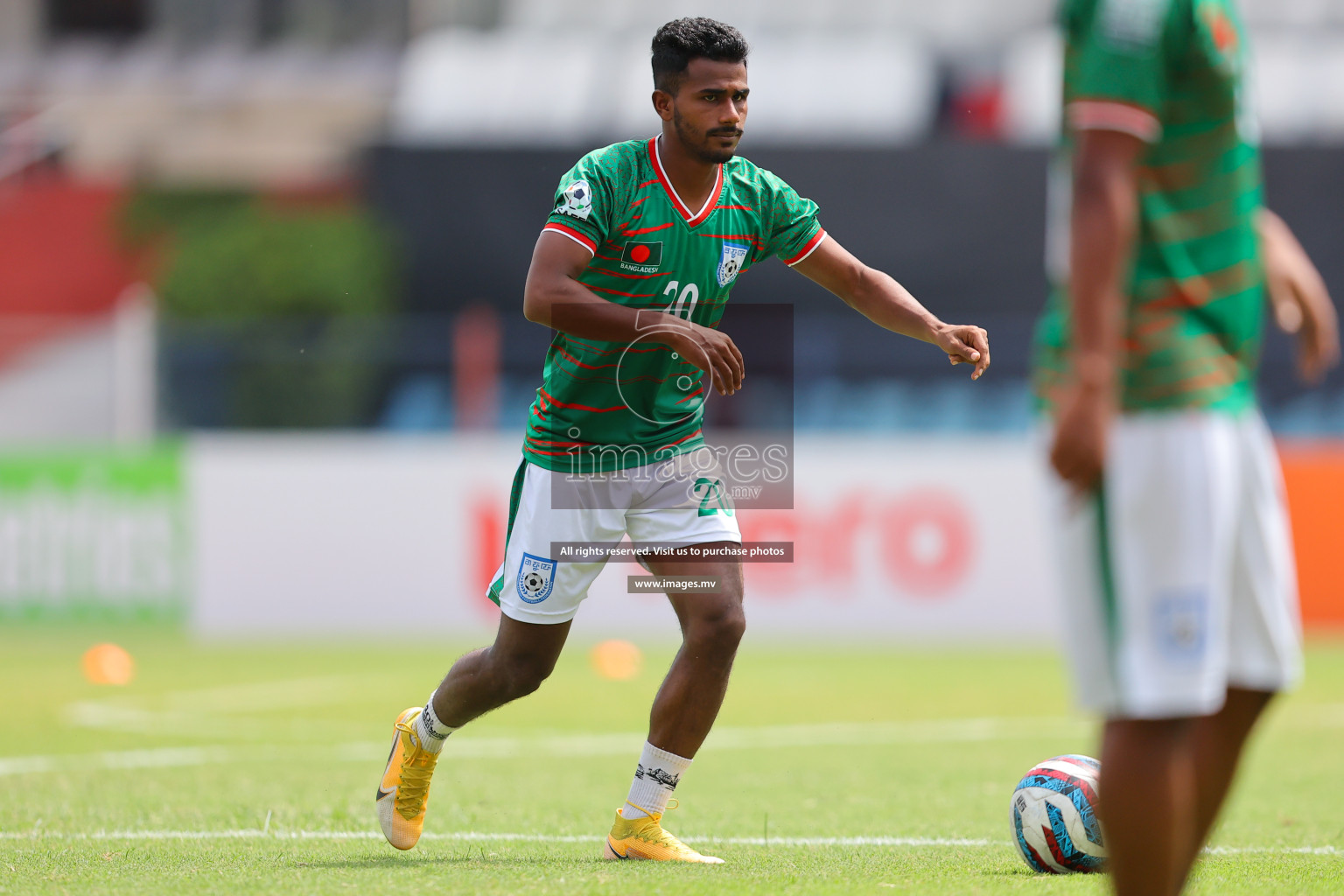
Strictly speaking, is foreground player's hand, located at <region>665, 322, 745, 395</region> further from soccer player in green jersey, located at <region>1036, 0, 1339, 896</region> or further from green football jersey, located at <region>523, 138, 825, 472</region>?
soccer player in green jersey, located at <region>1036, 0, 1339, 896</region>

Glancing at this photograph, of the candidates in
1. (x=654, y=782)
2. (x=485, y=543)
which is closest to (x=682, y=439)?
(x=654, y=782)

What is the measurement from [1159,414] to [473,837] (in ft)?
10.5

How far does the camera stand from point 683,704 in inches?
198

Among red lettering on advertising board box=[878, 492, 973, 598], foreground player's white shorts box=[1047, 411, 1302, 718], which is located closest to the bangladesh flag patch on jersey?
foreground player's white shorts box=[1047, 411, 1302, 718]

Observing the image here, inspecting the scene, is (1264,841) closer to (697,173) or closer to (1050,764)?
(1050,764)

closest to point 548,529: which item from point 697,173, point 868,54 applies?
point 697,173

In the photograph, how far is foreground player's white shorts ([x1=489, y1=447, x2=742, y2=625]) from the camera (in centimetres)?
495

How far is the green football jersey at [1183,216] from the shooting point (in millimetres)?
2877

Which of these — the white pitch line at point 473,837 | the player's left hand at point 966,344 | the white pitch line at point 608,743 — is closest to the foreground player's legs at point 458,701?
the white pitch line at point 473,837

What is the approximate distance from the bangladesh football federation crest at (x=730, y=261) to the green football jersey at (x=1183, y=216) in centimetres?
206

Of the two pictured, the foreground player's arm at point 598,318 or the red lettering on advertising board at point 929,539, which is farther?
the red lettering on advertising board at point 929,539

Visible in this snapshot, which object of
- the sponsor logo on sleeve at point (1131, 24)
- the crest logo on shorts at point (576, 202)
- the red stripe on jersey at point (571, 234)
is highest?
the sponsor logo on sleeve at point (1131, 24)

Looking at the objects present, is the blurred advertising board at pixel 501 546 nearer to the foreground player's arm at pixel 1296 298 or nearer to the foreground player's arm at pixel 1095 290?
the foreground player's arm at pixel 1296 298

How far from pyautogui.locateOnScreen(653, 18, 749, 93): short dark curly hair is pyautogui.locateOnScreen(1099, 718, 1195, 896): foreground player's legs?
2.59m
